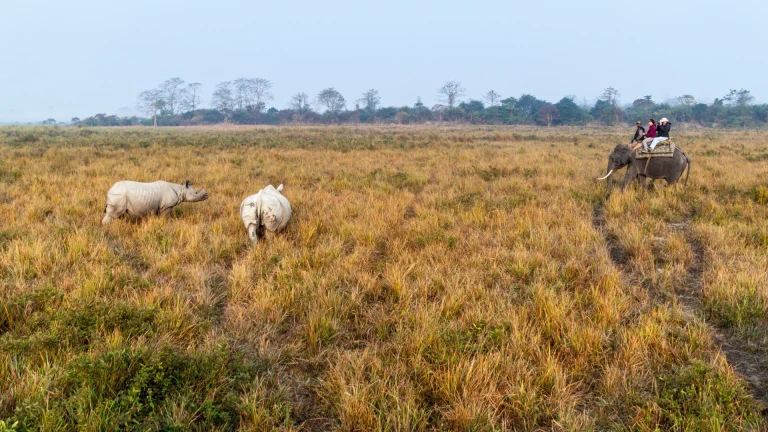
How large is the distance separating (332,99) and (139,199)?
9241 cm

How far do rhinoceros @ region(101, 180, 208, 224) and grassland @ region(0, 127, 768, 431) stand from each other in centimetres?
22

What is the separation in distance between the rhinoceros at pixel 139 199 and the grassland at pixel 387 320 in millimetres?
219

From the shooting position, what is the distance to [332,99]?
94.3 m

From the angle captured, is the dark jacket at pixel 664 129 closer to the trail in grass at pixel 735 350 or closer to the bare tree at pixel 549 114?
Answer: the trail in grass at pixel 735 350

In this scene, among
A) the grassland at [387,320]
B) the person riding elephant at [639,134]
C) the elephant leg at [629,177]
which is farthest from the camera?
the person riding elephant at [639,134]

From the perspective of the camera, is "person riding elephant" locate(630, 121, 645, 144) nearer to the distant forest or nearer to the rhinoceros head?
the rhinoceros head

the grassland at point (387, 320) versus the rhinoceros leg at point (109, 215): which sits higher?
the rhinoceros leg at point (109, 215)

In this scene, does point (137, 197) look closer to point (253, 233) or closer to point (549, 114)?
point (253, 233)

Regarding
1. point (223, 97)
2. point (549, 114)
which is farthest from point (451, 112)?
point (223, 97)

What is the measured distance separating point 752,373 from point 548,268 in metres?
1.92

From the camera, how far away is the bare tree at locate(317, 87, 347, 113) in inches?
3684

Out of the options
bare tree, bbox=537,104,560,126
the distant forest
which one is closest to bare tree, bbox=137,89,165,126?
the distant forest

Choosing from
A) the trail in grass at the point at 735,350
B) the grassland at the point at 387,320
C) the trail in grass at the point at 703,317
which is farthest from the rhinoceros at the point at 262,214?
the trail in grass at the point at 735,350

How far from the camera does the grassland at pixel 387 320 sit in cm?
241
